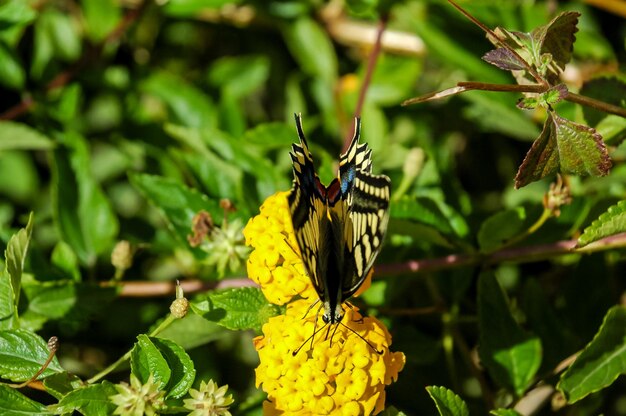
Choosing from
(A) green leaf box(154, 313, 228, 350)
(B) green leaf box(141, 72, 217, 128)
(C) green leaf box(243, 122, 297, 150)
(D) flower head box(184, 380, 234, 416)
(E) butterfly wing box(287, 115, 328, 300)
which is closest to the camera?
(E) butterfly wing box(287, 115, 328, 300)

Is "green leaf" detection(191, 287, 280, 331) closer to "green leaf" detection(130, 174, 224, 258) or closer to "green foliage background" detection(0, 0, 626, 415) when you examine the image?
"green foliage background" detection(0, 0, 626, 415)

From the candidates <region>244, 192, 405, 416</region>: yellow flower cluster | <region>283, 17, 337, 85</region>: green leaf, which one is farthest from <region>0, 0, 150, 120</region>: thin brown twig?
<region>244, 192, 405, 416</region>: yellow flower cluster

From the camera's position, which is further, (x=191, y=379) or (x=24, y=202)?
(x=24, y=202)

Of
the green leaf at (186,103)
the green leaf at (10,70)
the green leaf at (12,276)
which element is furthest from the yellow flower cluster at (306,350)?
the green leaf at (10,70)

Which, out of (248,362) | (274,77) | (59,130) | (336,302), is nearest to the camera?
(336,302)

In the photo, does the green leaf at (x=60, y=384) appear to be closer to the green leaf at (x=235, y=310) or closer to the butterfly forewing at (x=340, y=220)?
the green leaf at (x=235, y=310)

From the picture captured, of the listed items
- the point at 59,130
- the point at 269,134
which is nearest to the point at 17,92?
the point at 59,130

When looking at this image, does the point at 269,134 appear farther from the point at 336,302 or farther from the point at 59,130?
the point at 336,302
